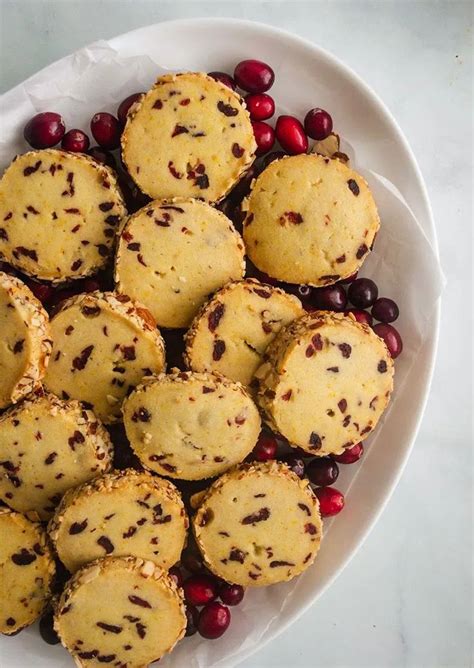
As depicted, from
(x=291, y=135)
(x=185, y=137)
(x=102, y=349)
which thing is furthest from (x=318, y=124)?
(x=102, y=349)

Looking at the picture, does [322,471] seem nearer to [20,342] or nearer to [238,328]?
[238,328]

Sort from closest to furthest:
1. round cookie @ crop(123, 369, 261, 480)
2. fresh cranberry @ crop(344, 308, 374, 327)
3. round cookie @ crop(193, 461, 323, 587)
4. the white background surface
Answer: round cookie @ crop(123, 369, 261, 480) → round cookie @ crop(193, 461, 323, 587) → fresh cranberry @ crop(344, 308, 374, 327) → the white background surface

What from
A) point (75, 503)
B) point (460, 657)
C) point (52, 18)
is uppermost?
point (52, 18)

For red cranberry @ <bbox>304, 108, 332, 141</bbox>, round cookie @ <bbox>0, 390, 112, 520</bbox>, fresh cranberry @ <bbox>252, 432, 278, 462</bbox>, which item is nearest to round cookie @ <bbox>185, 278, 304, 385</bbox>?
fresh cranberry @ <bbox>252, 432, 278, 462</bbox>

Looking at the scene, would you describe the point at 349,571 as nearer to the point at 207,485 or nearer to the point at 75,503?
the point at 207,485

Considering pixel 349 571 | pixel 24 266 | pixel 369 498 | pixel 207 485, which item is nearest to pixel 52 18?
pixel 24 266

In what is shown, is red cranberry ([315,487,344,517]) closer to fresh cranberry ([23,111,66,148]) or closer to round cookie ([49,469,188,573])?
round cookie ([49,469,188,573])

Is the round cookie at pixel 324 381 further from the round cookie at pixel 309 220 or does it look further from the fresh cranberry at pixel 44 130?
the fresh cranberry at pixel 44 130
